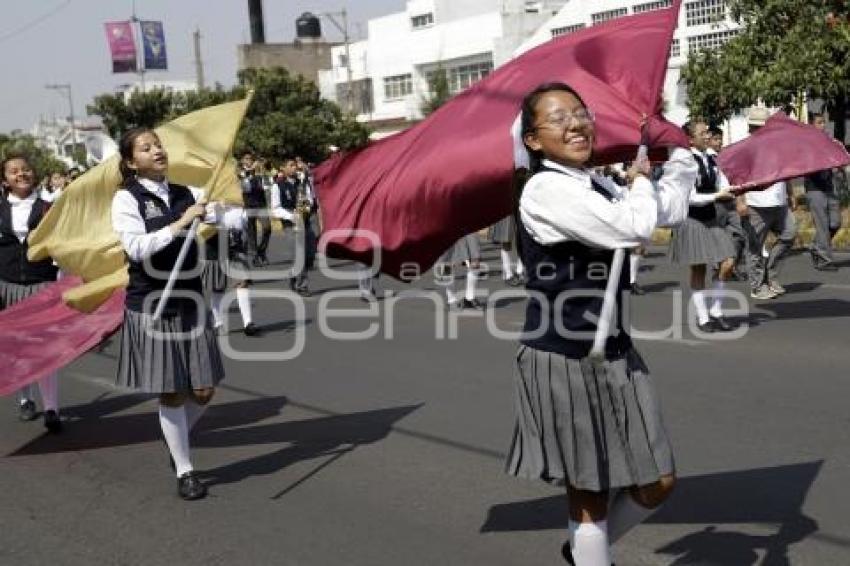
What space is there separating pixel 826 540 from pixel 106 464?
4127 millimetres

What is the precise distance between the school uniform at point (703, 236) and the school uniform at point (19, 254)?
5170mm

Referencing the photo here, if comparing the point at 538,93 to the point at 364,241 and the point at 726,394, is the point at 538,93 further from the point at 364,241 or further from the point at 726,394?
the point at 726,394

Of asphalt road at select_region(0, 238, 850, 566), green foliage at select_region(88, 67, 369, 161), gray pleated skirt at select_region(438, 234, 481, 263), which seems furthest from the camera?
green foliage at select_region(88, 67, 369, 161)

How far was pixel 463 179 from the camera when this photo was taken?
4.62m

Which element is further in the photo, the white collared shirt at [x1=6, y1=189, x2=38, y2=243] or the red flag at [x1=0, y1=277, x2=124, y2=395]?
the white collared shirt at [x1=6, y1=189, x2=38, y2=243]

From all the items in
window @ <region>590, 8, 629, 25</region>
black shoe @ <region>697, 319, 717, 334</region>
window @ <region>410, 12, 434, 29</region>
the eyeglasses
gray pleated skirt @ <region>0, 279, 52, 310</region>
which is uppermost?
window @ <region>410, 12, 434, 29</region>

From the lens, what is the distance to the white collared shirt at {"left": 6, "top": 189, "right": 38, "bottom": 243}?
7.99 m

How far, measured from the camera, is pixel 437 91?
176ft

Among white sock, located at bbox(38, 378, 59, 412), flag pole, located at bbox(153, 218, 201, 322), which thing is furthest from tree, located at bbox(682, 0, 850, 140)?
flag pole, located at bbox(153, 218, 201, 322)

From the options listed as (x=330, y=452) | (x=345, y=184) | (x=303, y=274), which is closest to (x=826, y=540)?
(x=345, y=184)

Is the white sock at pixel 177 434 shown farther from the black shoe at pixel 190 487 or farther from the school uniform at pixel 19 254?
the school uniform at pixel 19 254

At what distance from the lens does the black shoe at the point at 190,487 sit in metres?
5.95

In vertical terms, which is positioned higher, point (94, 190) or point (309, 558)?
point (94, 190)

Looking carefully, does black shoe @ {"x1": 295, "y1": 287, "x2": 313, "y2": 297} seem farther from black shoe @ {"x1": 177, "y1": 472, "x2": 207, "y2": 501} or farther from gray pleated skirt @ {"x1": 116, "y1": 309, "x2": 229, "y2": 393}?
black shoe @ {"x1": 177, "y1": 472, "x2": 207, "y2": 501}
